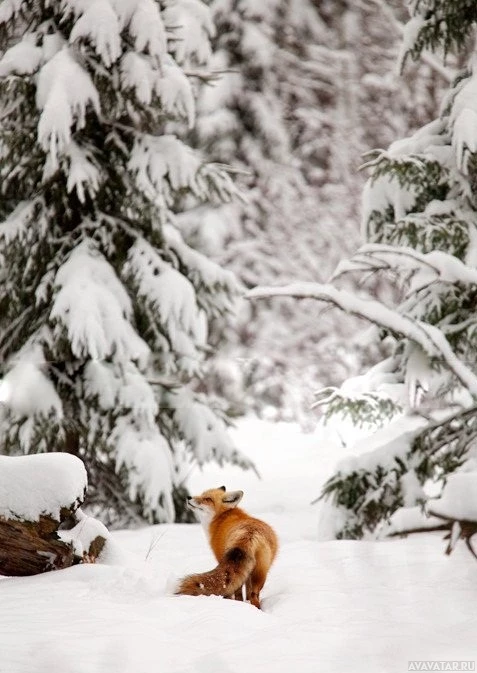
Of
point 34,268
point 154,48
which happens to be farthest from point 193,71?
point 34,268

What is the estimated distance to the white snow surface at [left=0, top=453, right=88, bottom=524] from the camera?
438cm

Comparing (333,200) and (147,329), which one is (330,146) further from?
(147,329)

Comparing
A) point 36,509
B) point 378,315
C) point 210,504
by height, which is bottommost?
point 210,504

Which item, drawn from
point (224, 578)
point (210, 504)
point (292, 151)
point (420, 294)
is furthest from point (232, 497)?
point (292, 151)

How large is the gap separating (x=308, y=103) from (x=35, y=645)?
2068 centimetres

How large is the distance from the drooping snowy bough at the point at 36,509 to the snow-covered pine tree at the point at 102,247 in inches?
106

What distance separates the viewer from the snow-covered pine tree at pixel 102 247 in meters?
7.33

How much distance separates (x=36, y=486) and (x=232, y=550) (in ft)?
4.31

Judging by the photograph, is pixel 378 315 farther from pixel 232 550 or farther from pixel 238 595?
pixel 238 595

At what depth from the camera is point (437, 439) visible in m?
5.75

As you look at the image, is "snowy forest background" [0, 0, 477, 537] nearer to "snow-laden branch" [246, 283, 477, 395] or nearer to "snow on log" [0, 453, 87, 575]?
"snow-laden branch" [246, 283, 477, 395]

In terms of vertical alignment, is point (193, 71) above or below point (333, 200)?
above

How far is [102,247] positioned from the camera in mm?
8180

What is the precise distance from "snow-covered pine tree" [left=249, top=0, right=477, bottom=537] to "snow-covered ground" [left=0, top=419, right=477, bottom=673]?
0.51m
